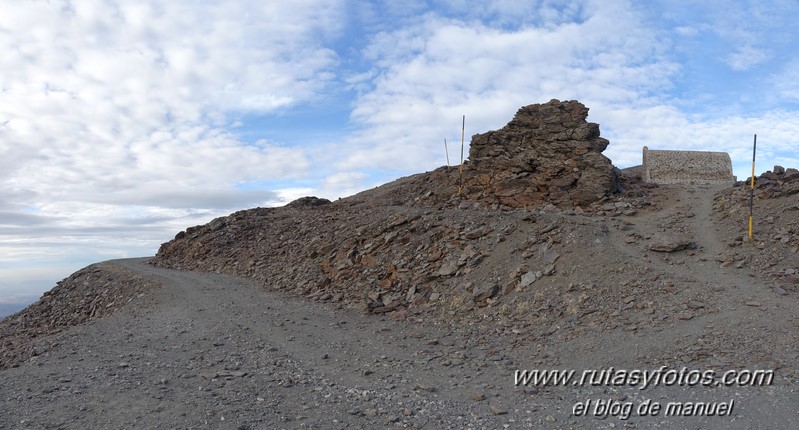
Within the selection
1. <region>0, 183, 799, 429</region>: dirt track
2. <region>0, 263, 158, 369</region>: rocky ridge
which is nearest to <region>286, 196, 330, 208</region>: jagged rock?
<region>0, 263, 158, 369</region>: rocky ridge

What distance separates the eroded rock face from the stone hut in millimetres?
5196

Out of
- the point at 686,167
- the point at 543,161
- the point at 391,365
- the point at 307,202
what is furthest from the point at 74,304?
the point at 686,167

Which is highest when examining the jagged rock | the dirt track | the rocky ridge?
the jagged rock

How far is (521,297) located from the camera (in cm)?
1279

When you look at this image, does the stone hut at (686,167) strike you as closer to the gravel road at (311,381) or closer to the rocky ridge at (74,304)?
the gravel road at (311,381)

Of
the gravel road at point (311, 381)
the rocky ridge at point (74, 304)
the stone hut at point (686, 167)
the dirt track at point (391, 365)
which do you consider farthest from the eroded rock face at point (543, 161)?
the rocky ridge at point (74, 304)

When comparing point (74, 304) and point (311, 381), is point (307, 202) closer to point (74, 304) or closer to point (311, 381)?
point (74, 304)

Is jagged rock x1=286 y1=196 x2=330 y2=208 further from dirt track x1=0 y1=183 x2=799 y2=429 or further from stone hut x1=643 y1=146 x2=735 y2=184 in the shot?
stone hut x1=643 y1=146 x2=735 y2=184

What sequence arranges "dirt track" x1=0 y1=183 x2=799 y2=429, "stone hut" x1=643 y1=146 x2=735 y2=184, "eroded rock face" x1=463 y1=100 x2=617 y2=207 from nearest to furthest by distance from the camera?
"dirt track" x1=0 y1=183 x2=799 y2=429 → "eroded rock face" x1=463 y1=100 x2=617 y2=207 → "stone hut" x1=643 y1=146 x2=735 y2=184

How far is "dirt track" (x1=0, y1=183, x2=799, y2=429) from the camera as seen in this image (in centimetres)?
716

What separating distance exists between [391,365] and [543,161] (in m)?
13.3

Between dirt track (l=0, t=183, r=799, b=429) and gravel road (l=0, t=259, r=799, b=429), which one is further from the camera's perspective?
dirt track (l=0, t=183, r=799, b=429)

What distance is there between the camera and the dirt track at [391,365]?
716cm

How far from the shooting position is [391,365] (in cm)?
994
